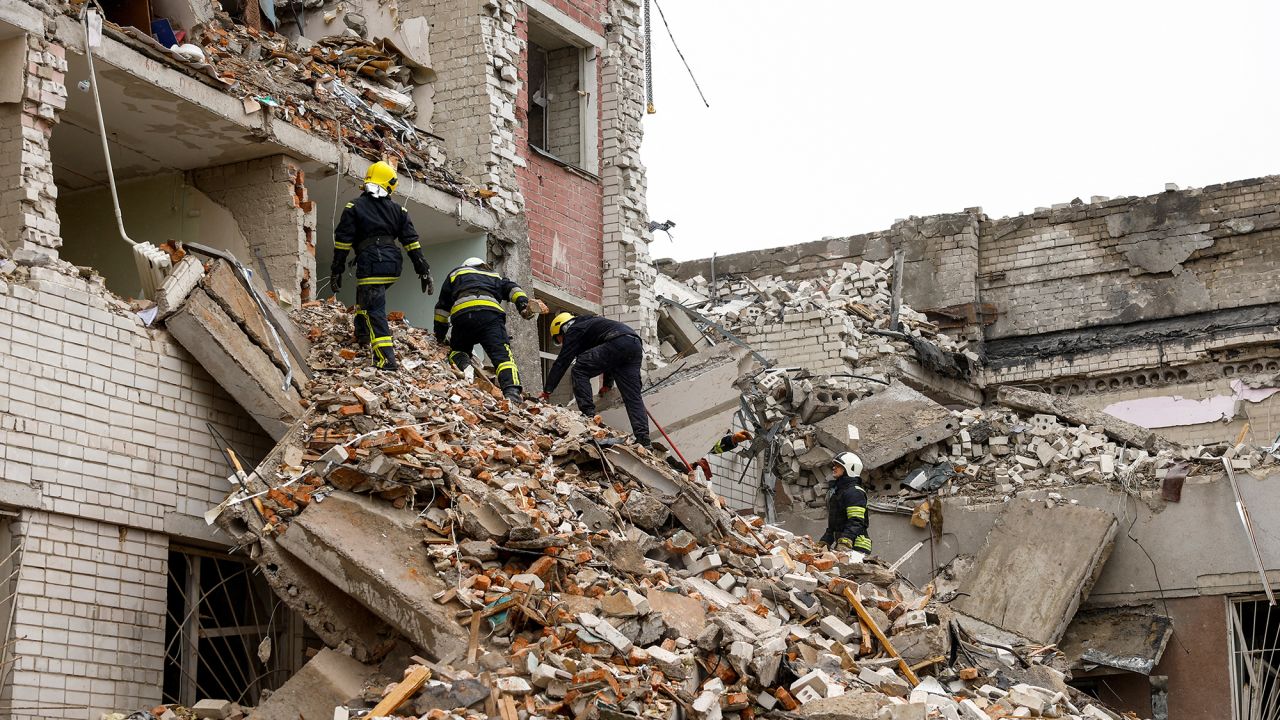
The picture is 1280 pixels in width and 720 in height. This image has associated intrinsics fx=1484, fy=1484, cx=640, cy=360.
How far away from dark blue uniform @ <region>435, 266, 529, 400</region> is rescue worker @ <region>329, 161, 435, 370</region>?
0.69 m

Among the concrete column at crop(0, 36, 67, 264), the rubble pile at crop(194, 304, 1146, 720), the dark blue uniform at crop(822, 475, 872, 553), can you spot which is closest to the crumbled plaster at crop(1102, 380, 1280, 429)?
the dark blue uniform at crop(822, 475, 872, 553)

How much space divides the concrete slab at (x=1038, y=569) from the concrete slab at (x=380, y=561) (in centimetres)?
668

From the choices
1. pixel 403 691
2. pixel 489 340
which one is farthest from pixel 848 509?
pixel 403 691

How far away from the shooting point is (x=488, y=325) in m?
11.5

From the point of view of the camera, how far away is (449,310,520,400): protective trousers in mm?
11359

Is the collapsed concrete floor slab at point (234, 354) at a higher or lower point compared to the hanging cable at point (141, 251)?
lower

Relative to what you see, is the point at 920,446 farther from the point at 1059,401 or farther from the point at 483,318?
the point at 483,318

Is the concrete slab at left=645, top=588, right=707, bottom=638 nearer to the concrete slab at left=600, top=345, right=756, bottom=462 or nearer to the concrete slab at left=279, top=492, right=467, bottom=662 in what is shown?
the concrete slab at left=279, top=492, right=467, bottom=662

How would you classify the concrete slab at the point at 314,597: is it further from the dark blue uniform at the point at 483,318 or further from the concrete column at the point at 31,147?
the dark blue uniform at the point at 483,318

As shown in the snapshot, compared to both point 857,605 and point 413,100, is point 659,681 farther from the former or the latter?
point 413,100

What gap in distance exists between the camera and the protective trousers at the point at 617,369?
39.5 feet

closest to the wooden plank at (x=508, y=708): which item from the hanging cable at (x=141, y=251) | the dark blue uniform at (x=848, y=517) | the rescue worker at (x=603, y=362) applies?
the hanging cable at (x=141, y=251)

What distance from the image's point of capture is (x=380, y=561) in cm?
815

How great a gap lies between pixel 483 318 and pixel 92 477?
339cm
